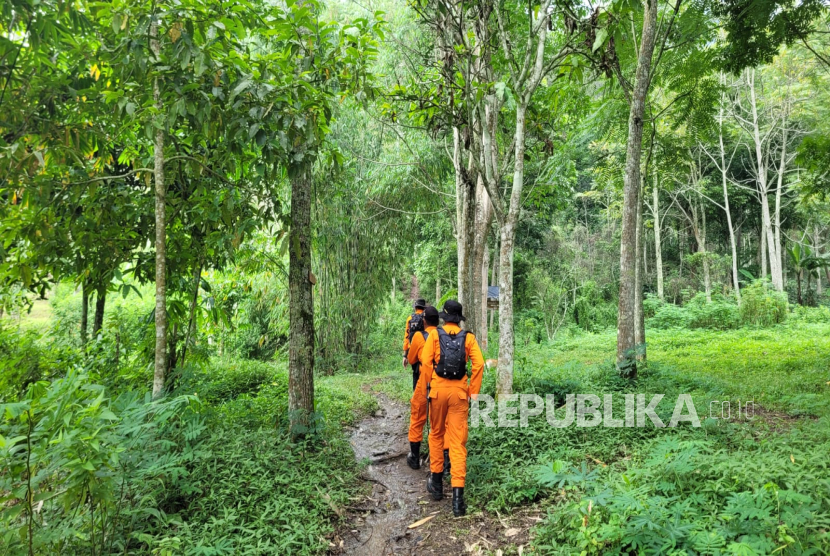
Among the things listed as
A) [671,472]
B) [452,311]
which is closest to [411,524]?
[452,311]

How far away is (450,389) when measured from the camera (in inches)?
164

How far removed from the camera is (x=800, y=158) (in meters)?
6.04

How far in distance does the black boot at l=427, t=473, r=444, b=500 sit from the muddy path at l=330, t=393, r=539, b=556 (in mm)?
62

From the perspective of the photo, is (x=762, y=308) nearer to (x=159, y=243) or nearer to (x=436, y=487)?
(x=436, y=487)

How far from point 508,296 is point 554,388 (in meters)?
1.47

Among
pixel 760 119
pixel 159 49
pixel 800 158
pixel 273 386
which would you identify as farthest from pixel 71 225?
pixel 760 119

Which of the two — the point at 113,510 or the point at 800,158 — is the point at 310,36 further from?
the point at 800,158

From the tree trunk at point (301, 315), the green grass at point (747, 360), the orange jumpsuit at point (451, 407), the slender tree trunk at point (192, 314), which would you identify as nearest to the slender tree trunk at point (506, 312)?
the orange jumpsuit at point (451, 407)

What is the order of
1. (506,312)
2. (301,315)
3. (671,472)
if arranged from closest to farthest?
1. (671,472)
2. (301,315)
3. (506,312)

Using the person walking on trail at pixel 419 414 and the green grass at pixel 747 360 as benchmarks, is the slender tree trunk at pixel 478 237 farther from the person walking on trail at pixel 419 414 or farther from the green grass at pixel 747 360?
the person walking on trail at pixel 419 414

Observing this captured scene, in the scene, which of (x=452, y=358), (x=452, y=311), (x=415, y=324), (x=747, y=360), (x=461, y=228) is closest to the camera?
(x=452, y=358)

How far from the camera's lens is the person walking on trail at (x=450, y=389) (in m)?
4.12

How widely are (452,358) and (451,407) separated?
47cm

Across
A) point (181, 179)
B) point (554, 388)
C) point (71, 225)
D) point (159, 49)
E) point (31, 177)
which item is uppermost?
point (159, 49)
